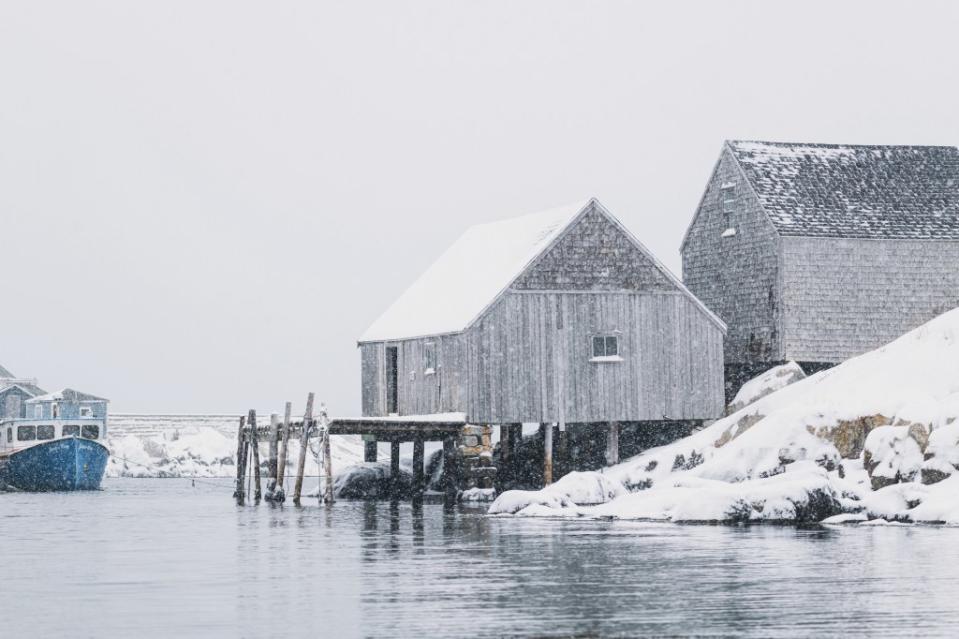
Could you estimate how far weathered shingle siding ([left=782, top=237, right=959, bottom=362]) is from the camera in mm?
54125

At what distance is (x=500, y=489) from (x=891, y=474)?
17.8 meters

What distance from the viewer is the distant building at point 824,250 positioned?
54281mm

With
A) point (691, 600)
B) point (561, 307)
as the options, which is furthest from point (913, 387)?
point (691, 600)

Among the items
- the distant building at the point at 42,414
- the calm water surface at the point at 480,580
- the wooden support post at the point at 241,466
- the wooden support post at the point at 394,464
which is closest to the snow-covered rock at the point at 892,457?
the calm water surface at the point at 480,580

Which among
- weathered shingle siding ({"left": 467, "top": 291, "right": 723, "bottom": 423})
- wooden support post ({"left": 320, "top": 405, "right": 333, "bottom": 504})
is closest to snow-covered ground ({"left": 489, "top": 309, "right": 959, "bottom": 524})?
weathered shingle siding ({"left": 467, "top": 291, "right": 723, "bottom": 423})

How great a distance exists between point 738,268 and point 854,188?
478 cm

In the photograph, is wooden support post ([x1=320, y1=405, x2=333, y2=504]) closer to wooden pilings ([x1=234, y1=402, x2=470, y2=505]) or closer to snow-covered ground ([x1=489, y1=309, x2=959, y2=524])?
wooden pilings ([x1=234, y1=402, x2=470, y2=505])

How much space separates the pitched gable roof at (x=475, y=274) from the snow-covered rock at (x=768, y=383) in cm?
265

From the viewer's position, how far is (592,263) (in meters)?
49.4

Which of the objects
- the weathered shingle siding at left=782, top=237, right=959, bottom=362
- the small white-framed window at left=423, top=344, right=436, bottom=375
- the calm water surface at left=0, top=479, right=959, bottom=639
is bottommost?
the calm water surface at left=0, top=479, right=959, bottom=639

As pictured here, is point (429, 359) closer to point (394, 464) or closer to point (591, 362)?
point (591, 362)

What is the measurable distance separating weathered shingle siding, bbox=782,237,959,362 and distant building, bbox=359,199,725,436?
4.17m

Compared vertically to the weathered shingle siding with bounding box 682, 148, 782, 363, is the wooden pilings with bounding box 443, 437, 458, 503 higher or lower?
lower

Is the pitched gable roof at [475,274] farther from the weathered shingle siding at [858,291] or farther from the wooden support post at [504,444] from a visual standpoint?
the weathered shingle siding at [858,291]
